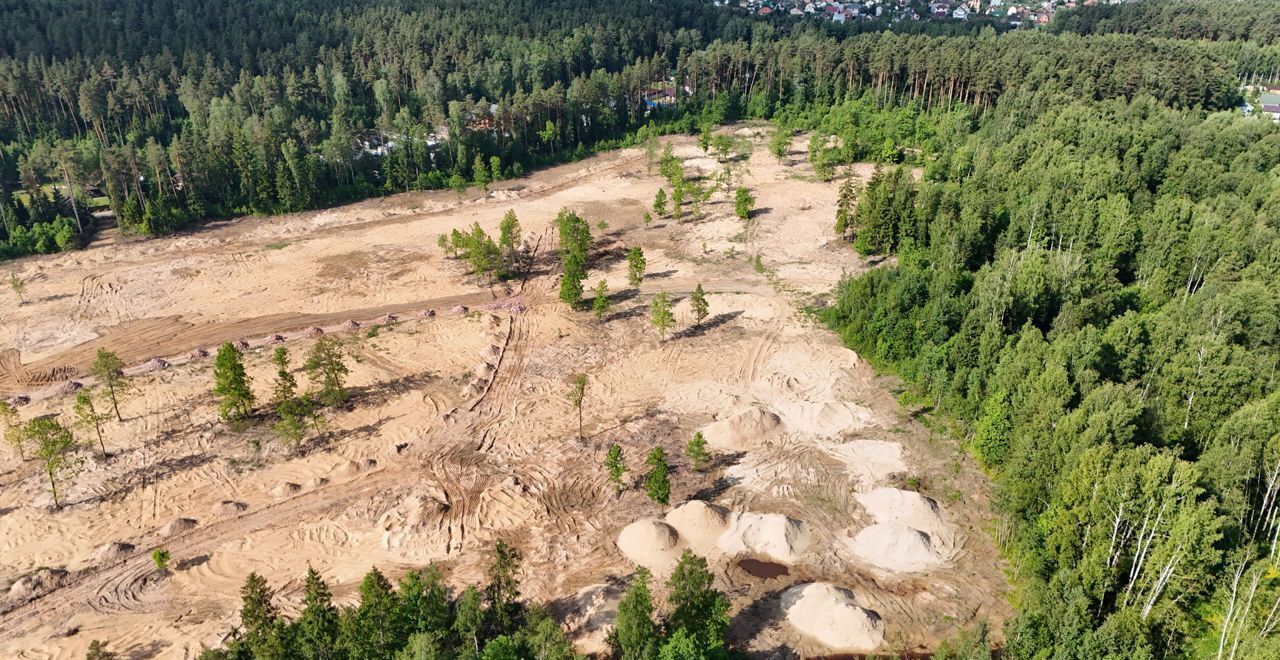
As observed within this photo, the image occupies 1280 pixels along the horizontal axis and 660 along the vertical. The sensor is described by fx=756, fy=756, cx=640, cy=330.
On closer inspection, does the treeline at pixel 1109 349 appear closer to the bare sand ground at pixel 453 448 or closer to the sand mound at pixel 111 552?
the bare sand ground at pixel 453 448

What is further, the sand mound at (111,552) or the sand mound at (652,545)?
the sand mound at (652,545)

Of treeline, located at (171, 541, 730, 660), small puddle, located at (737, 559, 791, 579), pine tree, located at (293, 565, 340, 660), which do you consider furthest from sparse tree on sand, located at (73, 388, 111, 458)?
small puddle, located at (737, 559, 791, 579)

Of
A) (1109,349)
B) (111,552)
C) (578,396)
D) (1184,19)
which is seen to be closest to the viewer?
(111,552)

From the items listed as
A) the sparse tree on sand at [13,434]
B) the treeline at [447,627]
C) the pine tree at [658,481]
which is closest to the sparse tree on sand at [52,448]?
the sparse tree on sand at [13,434]

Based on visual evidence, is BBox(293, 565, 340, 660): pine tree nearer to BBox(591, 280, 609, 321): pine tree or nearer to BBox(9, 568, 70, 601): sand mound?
BBox(9, 568, 70, 601): sand mound

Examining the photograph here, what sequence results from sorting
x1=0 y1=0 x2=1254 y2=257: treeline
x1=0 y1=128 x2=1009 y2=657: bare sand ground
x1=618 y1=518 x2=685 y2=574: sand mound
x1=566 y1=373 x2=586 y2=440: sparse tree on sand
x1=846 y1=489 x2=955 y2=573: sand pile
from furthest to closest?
x1=0 y1=0 x2=1254 y2=257: treeline
x1=566 y1=373 x2=586 y2=440: sparse tree on sand
x1=846 y1=489 x2=955 y2=573: sand pile
x1=618 y1=518 x2=685 y2=574: sand mound
x1=0 y1=128 x2=1009 y2=657: bare sand ground

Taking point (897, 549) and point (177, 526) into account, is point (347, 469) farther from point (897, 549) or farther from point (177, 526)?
point (897, 549)

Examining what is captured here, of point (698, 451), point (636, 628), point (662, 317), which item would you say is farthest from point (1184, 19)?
point (636, 628)
